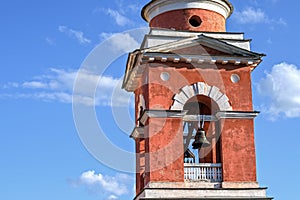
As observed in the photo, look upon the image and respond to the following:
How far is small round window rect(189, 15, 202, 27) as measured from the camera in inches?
648

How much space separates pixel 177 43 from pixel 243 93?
200 cm

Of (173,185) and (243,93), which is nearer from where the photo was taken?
(173,185)

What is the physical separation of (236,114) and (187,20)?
281cm

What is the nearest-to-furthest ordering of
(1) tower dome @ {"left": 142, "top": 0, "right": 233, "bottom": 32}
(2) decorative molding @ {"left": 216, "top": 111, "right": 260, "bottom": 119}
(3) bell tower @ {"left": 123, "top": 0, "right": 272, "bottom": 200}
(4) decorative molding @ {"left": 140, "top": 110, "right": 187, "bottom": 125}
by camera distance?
(3) bell tower @ {"left": 123, "top": 0, "right": 272, "bottom": 200}, (4) decorative molding @ {"left": 140, "top": 110, "right": 187, "bottom": 125}, (2) decorative molding @ {"left": 216, "top": 111, "right": 260, "bottom": 119}, (1) tower dome @ {"left": 142, "top": 0, "right": 233, "bottom": 32}

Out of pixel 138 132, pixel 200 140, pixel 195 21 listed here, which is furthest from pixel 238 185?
pixel 195 21

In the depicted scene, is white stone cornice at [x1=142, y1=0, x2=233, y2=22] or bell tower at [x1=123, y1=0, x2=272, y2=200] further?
white stone cornice at [x1=142, y1=0, x2=233, y2=22]

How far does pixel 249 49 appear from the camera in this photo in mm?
15977

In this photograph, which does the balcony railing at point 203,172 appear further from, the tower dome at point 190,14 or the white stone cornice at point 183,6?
Result: the white stone cornice at point 183,6

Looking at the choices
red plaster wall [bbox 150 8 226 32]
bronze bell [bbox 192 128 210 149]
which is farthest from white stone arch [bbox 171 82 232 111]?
red plaster wall [bbox 150 8 226 32]

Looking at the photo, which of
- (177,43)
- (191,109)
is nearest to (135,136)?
(191,109)

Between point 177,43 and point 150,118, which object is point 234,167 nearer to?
point 150,118

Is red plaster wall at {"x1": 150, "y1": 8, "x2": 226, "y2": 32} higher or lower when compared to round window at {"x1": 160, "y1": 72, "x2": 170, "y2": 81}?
higher

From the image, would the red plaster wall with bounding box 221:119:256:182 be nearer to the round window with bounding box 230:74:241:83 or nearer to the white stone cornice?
the round window with bounding box 230:74:241:83

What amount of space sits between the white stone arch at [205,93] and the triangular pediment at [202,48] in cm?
81
